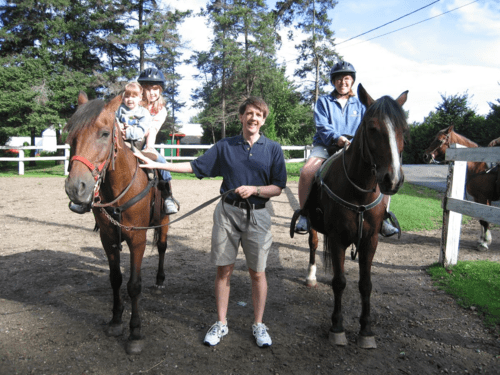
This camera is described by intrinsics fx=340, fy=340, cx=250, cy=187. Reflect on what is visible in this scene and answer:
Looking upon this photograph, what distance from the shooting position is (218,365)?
2.86m

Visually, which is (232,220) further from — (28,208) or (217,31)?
(217,31)

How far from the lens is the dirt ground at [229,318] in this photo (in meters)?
2.89

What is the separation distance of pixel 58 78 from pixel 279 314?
2541cm

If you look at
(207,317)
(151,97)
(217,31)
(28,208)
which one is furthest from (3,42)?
(207,317)

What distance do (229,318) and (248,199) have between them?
A: 4.74 ft

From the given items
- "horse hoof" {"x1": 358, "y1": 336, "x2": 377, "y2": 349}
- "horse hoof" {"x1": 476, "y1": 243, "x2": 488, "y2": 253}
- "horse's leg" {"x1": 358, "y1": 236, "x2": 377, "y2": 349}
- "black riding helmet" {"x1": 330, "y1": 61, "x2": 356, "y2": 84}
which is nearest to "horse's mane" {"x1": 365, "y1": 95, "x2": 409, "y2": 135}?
"horse's leg" {"x1": 358, "y1": 236, "x2": 377, "y2": 349}

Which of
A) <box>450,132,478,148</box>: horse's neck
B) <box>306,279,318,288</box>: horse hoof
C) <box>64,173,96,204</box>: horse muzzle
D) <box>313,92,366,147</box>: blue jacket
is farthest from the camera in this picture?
<box>450,132,478,148</box>: horse's neck

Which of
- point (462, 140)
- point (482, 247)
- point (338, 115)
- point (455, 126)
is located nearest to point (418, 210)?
point (462, 140)

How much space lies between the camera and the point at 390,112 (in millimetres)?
2742

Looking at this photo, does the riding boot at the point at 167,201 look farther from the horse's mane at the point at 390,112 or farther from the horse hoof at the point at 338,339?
the horse's mane at the point at 390,112

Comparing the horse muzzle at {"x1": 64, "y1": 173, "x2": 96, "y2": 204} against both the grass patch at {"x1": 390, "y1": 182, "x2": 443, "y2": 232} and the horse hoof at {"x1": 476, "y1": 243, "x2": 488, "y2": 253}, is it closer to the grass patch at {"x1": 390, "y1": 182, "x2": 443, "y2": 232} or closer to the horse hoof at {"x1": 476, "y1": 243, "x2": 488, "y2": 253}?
the horse hoof at {"x1": 476, "y1": 243, "x2": 488, "y2": 253}

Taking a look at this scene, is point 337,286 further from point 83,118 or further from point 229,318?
point 83,118

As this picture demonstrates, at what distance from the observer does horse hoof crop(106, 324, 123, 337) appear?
10.8 ft

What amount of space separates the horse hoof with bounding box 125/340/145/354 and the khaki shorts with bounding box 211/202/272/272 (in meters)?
0.99
